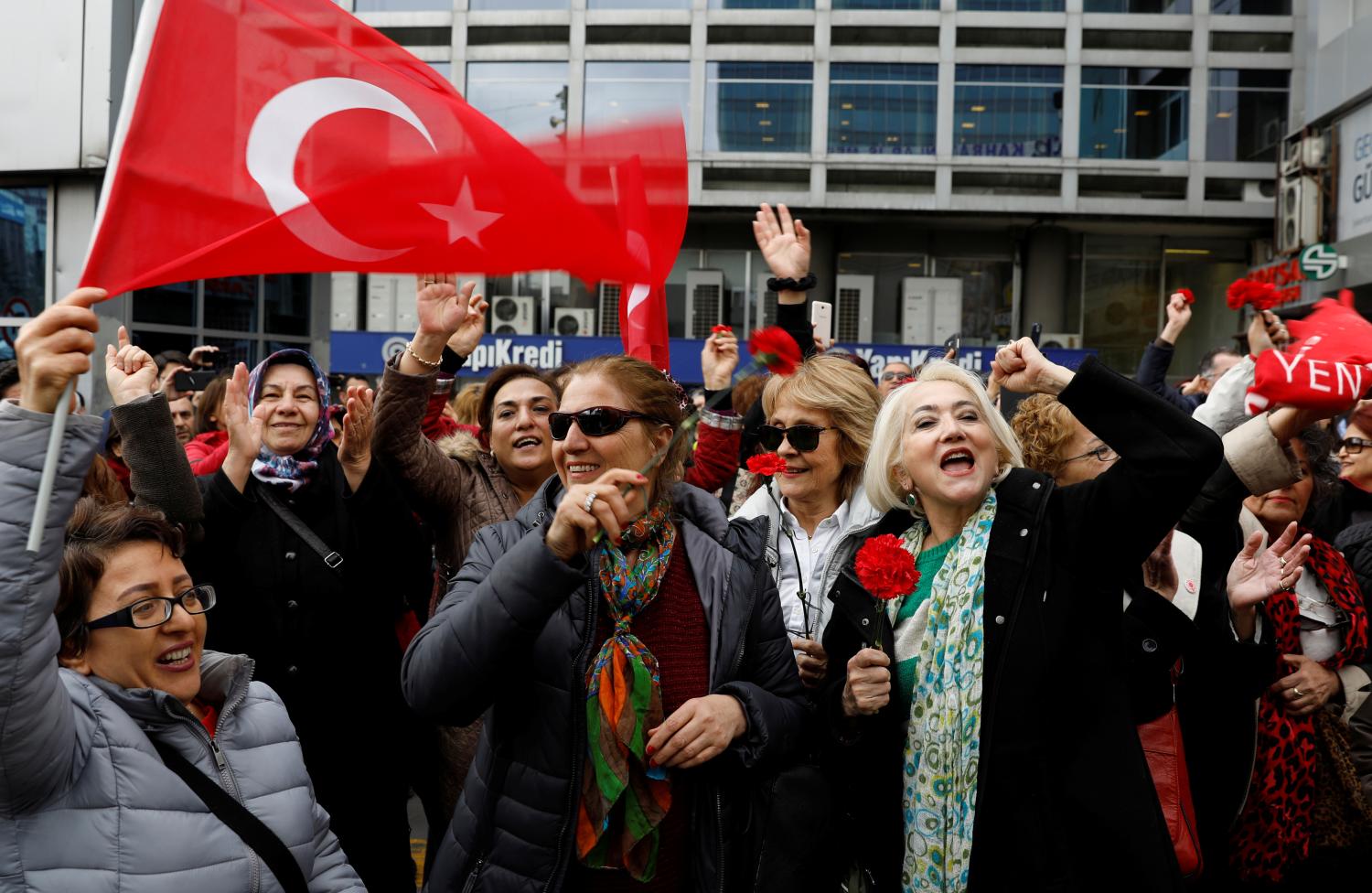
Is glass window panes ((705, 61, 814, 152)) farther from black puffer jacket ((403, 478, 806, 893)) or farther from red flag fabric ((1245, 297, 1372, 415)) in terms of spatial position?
black puffer jacket ((403, 478, 806, 893))

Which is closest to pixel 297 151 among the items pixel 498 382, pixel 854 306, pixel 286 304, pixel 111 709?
pixel 498 382

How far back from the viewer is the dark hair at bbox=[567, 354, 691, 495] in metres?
2.57

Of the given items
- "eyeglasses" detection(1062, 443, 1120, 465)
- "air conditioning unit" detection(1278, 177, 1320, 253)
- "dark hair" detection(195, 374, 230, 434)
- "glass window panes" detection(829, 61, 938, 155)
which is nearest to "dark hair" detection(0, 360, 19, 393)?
"dark hair" detection(195, 374, 230, 434)

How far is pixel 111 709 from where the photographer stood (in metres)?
2.06

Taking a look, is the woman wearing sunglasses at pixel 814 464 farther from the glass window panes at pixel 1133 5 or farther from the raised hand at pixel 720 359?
the glass window panes at pixel 1133 5

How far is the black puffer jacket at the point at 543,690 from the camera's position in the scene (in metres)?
2.17

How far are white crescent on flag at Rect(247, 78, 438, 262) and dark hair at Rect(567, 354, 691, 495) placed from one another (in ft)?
2.65

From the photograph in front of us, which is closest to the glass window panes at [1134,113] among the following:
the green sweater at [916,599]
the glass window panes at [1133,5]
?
the glass window panes at [1133,5]

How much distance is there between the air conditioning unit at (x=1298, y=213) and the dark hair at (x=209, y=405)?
16.9 metres

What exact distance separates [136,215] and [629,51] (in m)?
22.5

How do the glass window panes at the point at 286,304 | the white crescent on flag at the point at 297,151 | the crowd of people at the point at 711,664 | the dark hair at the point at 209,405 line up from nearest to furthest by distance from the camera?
the crowd of people at the point at 711,664
the white crescent on flag at the point at 297,151
the dark hair at the point at 209,405
the glass window panes at the point at 286,304

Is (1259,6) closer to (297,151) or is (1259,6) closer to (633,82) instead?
(633,82)

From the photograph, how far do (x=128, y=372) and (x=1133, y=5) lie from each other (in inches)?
978

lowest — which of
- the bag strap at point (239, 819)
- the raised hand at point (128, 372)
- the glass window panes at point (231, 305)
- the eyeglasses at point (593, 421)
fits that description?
the bag strap at point (239, 819)
